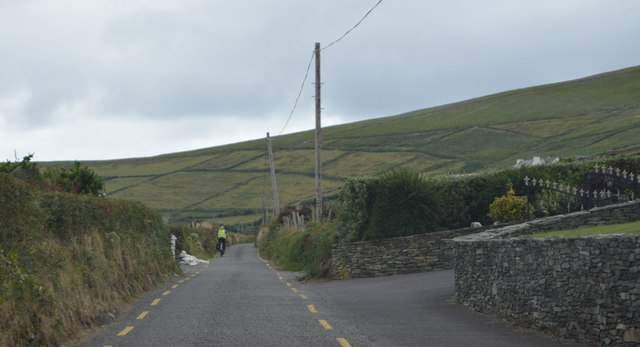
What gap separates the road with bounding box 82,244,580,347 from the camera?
552 inches

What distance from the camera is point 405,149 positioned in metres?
103

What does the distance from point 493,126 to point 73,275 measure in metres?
92.6

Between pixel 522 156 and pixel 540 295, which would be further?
pixel 522 156

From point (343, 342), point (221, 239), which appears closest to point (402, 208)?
point (343, 342)

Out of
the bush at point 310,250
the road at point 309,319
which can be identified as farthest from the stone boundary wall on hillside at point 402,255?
the road at point 309,319

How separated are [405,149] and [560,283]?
89.1 metres

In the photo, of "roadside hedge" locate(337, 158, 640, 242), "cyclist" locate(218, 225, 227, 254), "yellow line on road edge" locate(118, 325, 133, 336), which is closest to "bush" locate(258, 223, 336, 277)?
"roadside hedge" locate(337, 158, 640, 242)

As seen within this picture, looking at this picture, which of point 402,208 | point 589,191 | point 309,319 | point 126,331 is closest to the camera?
point 126,331

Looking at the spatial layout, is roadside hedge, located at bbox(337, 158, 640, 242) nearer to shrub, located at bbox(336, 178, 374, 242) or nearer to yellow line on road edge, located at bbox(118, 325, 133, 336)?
shrub, located at bbox(336, 178, 374, 242)

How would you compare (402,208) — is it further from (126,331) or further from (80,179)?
(126,331)

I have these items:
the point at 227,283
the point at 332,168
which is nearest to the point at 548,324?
the point at 227,283

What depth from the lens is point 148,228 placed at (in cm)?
3077

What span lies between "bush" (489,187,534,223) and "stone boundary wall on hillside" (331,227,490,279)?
1288 millimetres

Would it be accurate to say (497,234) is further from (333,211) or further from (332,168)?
(332,168)
